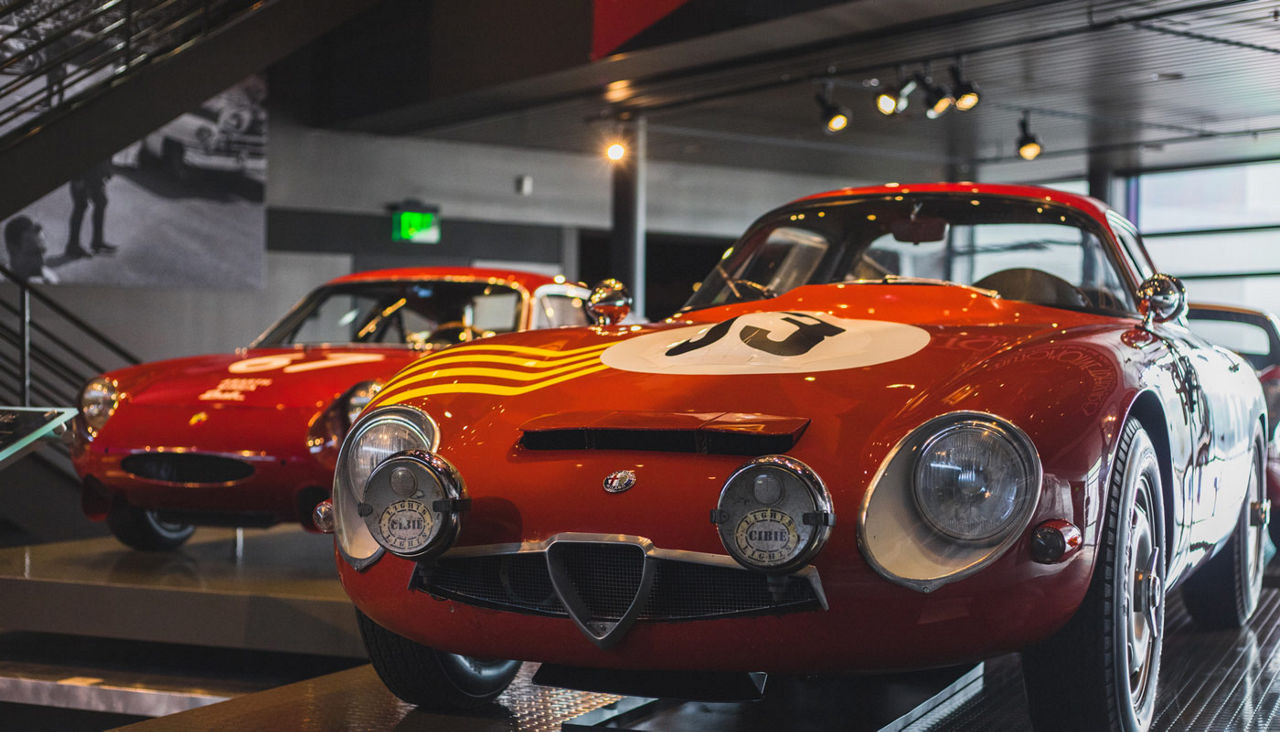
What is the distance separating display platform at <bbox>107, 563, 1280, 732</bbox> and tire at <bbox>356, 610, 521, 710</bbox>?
0.04 m

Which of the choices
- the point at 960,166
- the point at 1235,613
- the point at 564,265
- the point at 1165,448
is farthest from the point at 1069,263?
the point at 960,166

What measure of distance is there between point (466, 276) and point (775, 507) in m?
3.77

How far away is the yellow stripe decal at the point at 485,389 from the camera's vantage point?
98.5 inches

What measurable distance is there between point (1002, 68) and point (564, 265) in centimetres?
599

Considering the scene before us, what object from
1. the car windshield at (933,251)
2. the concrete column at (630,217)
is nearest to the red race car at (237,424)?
the car windshield at (933,251)

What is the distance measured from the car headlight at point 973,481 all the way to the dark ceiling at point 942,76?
6231mm

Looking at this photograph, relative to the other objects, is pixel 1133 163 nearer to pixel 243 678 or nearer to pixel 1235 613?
A: pixel 1235 613

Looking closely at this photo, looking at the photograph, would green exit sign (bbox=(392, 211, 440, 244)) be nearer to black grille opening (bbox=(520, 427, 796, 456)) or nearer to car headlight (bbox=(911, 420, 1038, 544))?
black grille opening (bbox=(520, 427, 796, 456))

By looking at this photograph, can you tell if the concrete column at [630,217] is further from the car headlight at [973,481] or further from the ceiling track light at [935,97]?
the car headlight at [973,481]

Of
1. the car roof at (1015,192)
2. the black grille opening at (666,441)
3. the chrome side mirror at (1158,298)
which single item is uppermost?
the car roof at (1015,192)

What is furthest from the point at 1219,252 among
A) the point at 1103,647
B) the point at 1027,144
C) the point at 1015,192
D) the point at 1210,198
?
the point at 1103,647

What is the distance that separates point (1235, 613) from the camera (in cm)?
390

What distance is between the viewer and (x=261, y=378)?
4734mm

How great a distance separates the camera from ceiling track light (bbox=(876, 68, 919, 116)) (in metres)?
9.72
